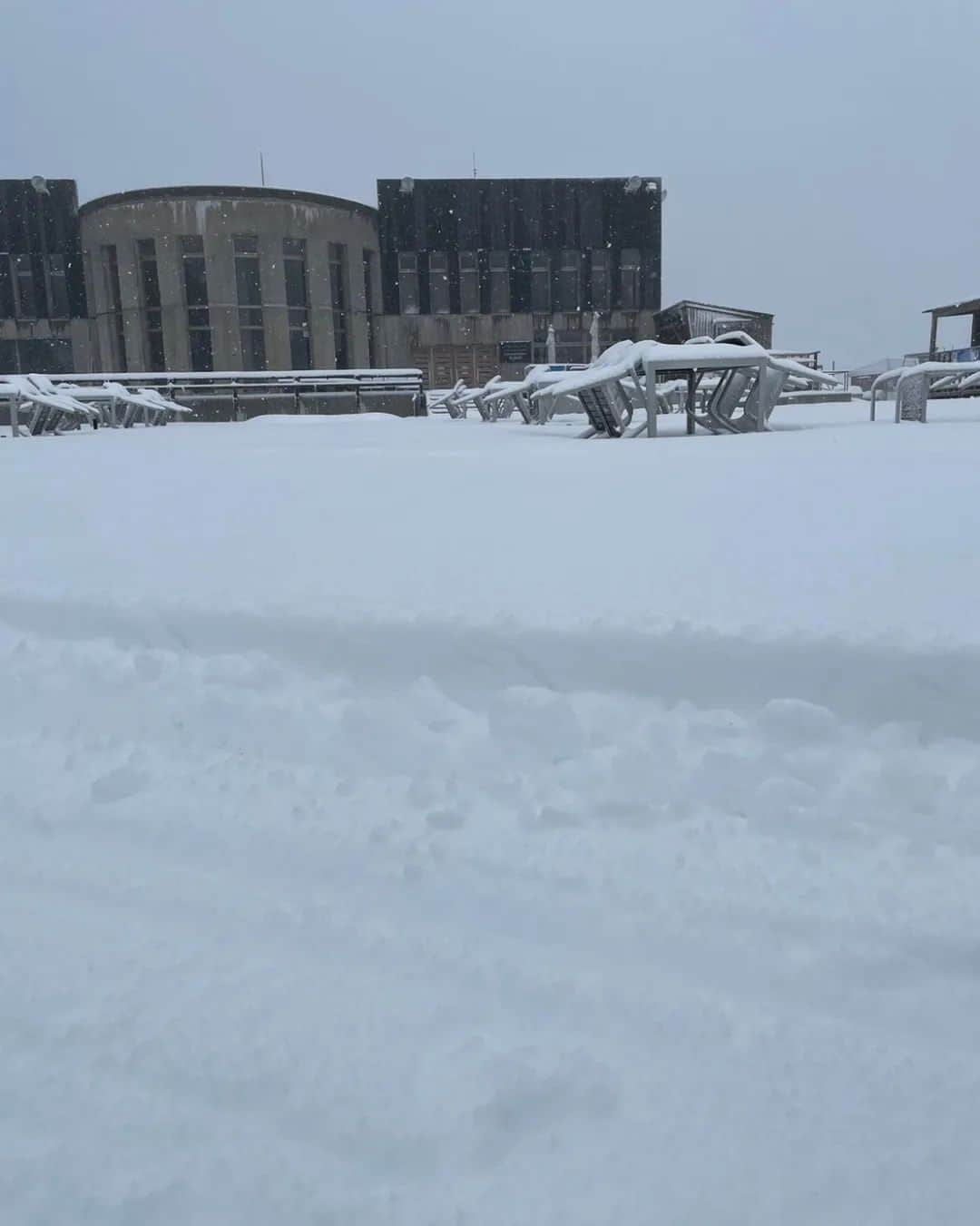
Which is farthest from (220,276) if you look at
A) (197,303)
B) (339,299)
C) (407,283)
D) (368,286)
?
(407,283)

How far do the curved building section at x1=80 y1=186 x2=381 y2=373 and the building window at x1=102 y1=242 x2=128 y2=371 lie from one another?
35 mm

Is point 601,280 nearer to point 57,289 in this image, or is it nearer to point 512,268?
point 512,268

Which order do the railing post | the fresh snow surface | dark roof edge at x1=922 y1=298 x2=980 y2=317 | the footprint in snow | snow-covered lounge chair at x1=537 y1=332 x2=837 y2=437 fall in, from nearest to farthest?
the fresh snow surface, the footprint in snow, the railing post, snow-covered lounge chair at x1=537 y1=332 x2=837 y2=437, dark roof edge at x1=922 y1=298 x2=980 y2=317

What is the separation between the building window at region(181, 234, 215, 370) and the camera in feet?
102

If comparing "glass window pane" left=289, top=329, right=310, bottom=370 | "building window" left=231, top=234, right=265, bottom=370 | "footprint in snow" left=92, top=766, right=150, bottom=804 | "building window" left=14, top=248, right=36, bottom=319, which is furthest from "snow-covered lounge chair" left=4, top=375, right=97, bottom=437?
"building window" left=14, top=248, right=36, bottom=319

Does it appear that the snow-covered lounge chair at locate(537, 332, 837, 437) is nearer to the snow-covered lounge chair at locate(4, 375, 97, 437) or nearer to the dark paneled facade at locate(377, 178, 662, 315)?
the snow-covered lounge chair at locate(4, 375, 97, 437)

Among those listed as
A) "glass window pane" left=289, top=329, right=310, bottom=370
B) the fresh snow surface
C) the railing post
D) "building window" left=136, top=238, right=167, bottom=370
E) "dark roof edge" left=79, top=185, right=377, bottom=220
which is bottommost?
the fresh snow surface

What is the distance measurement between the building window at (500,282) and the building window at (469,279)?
623mm

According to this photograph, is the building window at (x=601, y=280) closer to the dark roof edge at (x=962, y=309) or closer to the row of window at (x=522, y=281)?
the row of window at (x=522, y=281)

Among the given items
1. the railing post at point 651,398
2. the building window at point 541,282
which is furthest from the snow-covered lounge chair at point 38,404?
the building window at point 541,282

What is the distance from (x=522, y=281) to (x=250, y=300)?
36.0 ft

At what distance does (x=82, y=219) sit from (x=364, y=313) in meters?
11.2

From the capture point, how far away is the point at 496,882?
185 cm

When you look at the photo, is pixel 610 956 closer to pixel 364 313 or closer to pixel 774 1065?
pixel 774 1065
